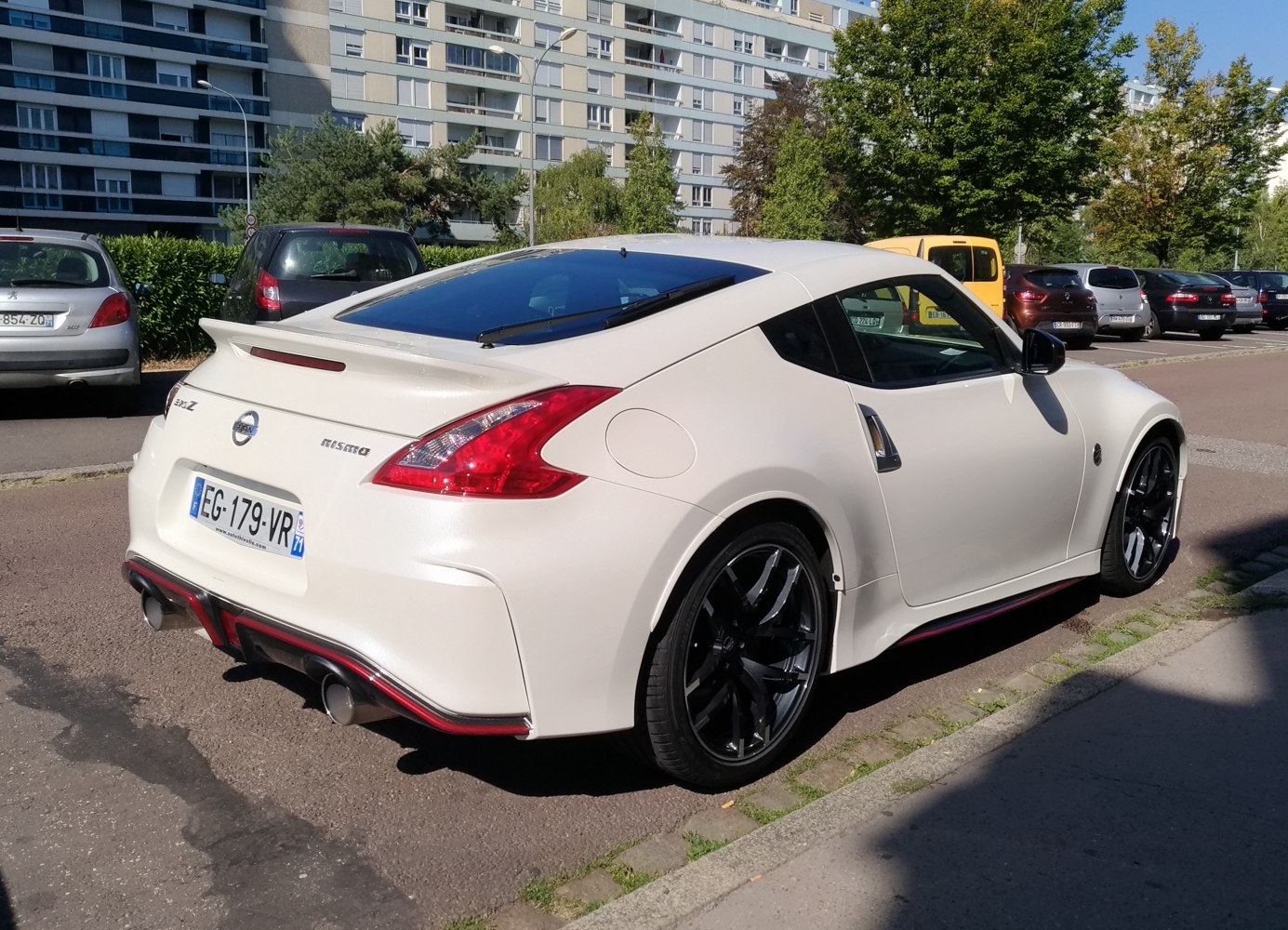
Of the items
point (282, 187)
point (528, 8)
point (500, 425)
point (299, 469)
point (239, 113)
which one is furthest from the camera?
point (528, 8)

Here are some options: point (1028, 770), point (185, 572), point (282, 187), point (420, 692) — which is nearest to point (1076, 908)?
point (1028, 770)

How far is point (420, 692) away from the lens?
2.99 meters

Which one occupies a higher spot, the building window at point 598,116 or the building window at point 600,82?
the building window at point 600,82

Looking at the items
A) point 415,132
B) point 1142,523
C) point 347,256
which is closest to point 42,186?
point 415,132

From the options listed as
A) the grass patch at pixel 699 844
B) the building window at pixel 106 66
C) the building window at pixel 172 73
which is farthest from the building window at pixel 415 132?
the grass patch at pixel 699 844

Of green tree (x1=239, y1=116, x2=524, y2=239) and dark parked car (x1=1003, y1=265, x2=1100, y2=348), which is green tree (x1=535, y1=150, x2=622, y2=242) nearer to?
green tree (x1=239, y1=116, x2=524, y2=239)

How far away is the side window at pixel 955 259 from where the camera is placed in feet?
66.0

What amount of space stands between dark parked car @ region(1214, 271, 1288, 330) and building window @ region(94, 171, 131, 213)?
206 ft

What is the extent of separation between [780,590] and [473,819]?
1.06 m

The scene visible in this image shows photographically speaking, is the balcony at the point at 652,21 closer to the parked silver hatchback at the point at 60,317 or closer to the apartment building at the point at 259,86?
the apartment building at the point at 259,86

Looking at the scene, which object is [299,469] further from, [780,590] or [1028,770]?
[1028,770]

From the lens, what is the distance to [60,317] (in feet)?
34.0

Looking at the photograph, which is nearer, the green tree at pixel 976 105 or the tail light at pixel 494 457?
the tail light at pixel 494 457

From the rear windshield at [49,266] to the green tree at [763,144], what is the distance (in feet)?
207
